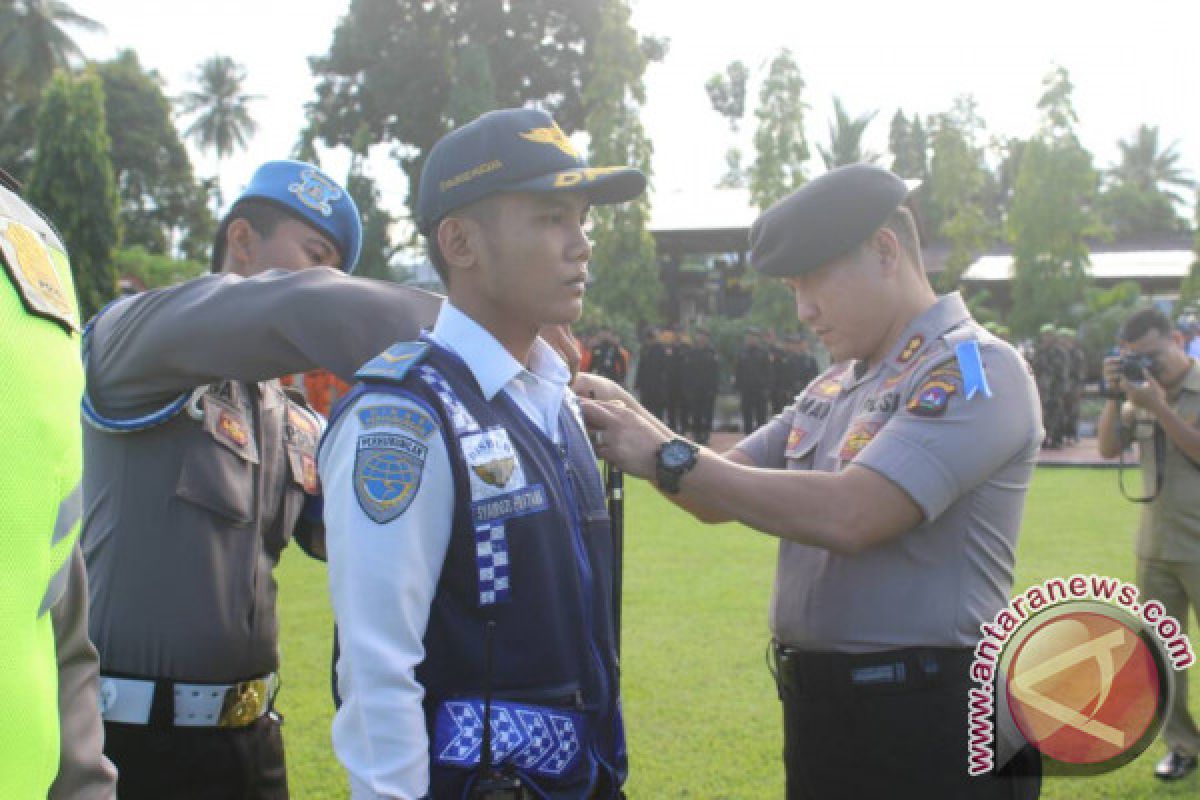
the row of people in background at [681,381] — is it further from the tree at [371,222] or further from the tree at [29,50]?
the tree at [29,50]

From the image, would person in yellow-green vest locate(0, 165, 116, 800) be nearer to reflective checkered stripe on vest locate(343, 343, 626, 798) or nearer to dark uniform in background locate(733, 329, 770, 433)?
reflective checkered stripe on vest locate(343, 343, 626, 798)

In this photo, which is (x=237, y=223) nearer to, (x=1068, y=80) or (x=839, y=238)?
(x=839, y=238)

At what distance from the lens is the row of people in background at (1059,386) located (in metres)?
19.9

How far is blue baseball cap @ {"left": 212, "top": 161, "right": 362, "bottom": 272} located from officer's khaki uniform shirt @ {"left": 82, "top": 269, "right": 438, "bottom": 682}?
493 millimetres

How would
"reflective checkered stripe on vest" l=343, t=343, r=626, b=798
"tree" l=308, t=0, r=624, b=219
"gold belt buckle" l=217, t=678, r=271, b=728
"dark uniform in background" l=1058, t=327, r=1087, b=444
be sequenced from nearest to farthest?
"reflective checkered stripe on vest" l=343, t=343, r=626, b=798, "gold belt buckle" l=217, t=678, r=271, b=728, "dark uniform in background" l=1058, t=327, r=1087, b=444, "tree" l=308, t=0, r=624, b=219

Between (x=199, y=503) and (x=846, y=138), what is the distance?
147ft

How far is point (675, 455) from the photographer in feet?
7.68

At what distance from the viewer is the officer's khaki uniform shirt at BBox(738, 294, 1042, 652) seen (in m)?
2.41

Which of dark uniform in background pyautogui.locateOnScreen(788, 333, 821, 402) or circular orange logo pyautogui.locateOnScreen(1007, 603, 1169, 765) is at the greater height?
circular orange logo pyautogui.locateOnScreen(1007, 603, 1169, 765)

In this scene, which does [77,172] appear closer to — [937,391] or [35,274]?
[937,391]

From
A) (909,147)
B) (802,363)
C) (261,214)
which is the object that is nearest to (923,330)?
(261,214)

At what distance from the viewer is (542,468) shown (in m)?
1.93

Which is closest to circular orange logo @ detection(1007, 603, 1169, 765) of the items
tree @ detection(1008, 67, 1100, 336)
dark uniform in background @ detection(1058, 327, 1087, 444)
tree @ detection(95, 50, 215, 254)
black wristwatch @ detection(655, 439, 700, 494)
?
black wristwatch @ detection(655, 439, 700, 494)

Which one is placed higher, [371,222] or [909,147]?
[909,147]
